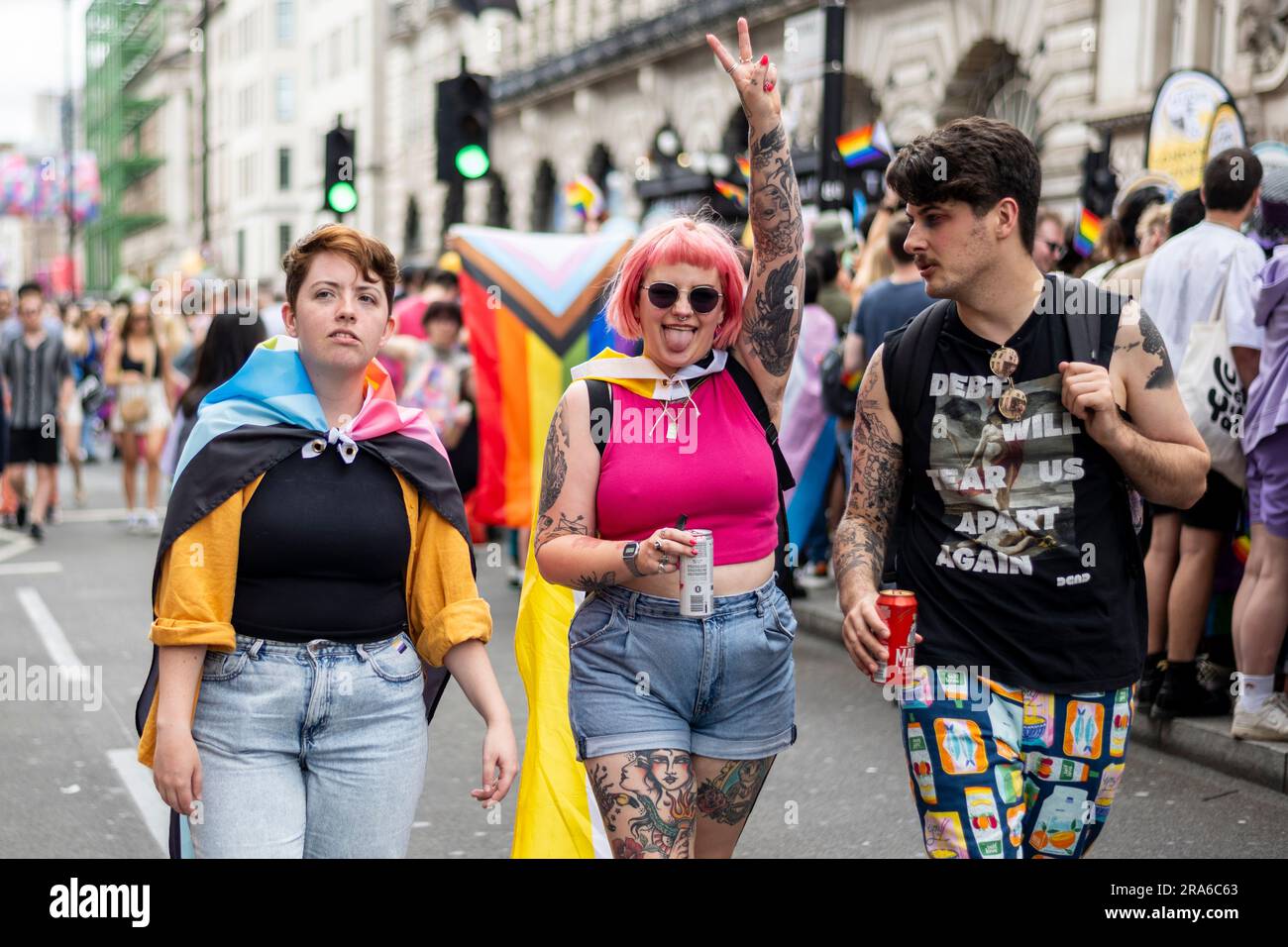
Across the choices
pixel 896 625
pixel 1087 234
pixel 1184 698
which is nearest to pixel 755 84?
pixel 896 625

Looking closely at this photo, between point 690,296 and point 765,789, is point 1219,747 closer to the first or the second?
point 765,789

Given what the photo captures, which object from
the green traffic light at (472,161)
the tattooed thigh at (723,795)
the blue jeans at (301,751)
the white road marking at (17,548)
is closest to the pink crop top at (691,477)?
the tattooed thigh at (723,795)

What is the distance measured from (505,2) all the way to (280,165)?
220ft

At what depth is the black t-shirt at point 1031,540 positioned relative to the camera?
10.6 feet

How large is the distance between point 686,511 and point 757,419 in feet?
0.98

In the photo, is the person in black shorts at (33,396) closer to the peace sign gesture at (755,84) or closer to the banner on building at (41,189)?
the peace sign gesture at (755,84)

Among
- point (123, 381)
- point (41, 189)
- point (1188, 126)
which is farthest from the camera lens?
point (41, 189)

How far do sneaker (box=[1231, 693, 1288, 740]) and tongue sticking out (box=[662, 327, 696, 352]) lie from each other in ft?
11.8

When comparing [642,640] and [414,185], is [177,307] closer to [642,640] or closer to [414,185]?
[642,640]

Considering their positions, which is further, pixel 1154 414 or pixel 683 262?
pixel 683 262

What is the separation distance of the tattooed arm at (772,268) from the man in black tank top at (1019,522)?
0.32 meters

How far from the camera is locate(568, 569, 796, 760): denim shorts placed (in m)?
3.32

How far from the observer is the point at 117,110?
299 ft

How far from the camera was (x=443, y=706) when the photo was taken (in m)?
7.58
